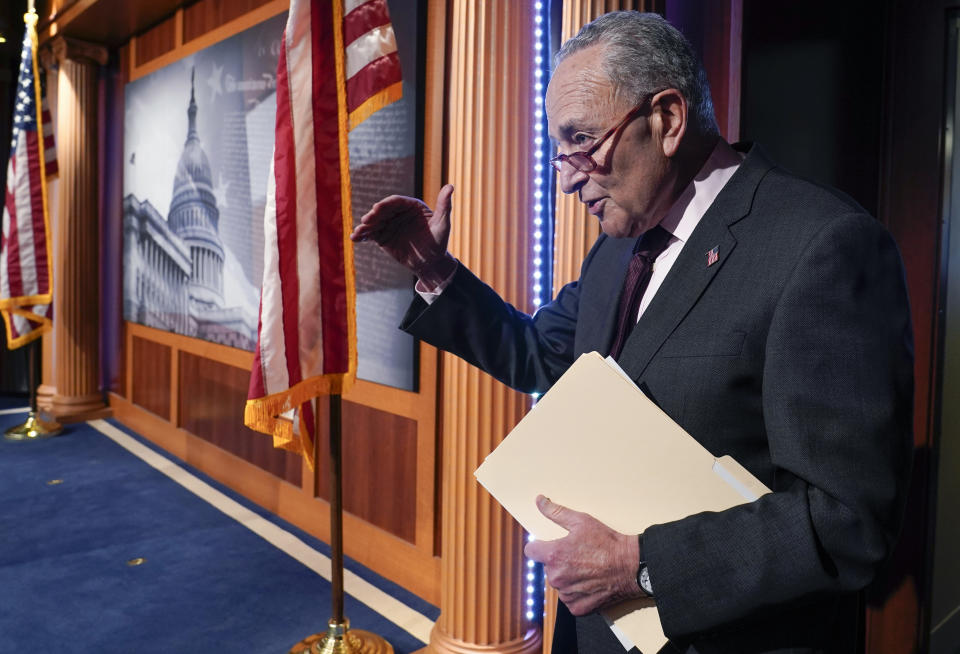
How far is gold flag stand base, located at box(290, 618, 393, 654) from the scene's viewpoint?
2367 millimetres

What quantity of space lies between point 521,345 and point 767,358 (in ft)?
1.90

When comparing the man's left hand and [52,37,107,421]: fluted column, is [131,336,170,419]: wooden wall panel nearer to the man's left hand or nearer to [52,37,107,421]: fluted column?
[52,37,107,421]: fluted column

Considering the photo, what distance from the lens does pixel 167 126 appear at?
4887 mm

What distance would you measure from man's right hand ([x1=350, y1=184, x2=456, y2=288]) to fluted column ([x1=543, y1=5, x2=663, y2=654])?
31.2 inches

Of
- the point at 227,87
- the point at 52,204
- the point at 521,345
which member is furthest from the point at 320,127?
the point at 52,204

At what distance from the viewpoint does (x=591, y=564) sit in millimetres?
886

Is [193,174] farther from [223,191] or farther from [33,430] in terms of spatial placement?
[33,430]

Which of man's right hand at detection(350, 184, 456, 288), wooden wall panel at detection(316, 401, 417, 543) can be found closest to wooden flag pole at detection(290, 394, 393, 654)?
Answer: wooden wall panel at detection(316, 401, 417, 543)

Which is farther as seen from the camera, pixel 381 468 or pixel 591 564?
pixel 381 468

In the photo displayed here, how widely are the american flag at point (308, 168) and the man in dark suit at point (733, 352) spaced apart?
1.23 m

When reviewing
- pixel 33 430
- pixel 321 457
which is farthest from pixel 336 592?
pixel 33 430

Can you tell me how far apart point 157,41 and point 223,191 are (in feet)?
5.67

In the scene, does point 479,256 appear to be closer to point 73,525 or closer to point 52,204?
point 73,525

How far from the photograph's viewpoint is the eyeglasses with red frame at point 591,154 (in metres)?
0.99
